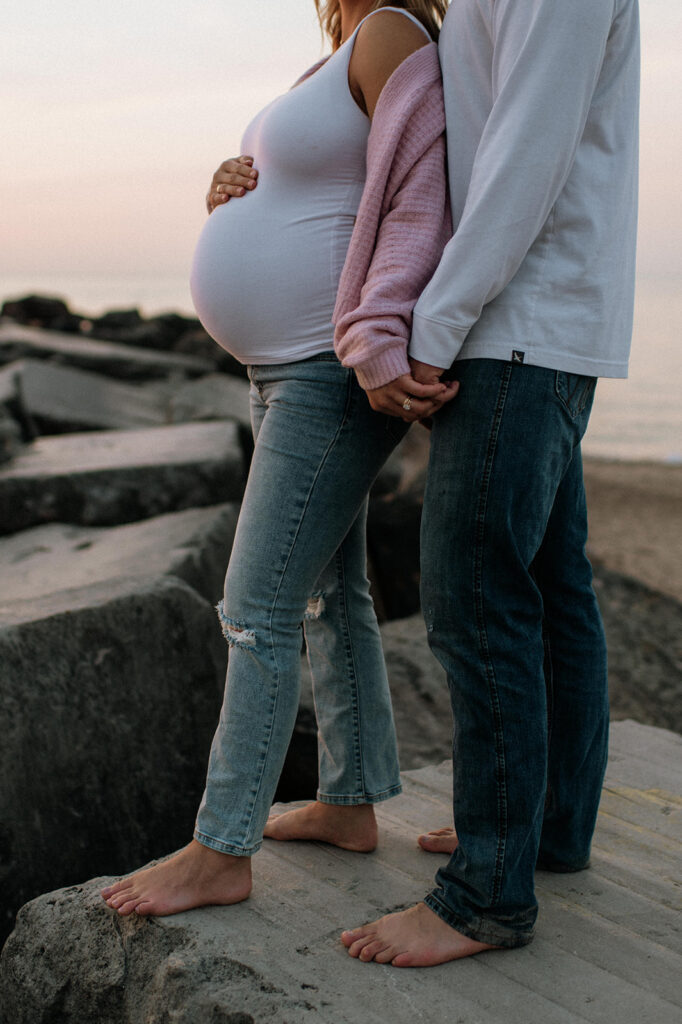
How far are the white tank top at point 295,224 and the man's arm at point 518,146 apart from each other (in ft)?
0.91

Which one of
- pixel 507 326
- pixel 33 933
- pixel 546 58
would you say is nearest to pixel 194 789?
pixel 33 933

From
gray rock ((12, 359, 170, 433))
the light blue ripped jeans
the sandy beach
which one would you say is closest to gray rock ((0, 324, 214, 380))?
gray rock ((12, 359, 170, 433))

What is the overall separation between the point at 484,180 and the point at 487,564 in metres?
0.58

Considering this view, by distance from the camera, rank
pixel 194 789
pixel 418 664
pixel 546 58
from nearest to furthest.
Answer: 1. pixel 546 58
2. pixel 194 789
3. pixel 418 664

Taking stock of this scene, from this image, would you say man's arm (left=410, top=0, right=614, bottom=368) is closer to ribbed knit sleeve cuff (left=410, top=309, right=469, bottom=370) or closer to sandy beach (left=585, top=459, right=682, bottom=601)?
ribbed knit sleeve cuff (left=410, top=309, right=469, bottom=370)

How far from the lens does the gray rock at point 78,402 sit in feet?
20.7

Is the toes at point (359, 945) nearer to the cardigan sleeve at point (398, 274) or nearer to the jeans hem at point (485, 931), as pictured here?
the jeans hem at point (485, 931)

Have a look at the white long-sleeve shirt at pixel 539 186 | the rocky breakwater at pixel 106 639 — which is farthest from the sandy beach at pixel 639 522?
the white long-sleeve shirt at pixel 539 186

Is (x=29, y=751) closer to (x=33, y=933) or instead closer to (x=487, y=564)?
(x=33, y=933)

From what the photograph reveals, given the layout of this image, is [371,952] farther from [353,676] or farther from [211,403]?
[211,403]

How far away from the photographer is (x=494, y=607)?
1584mm

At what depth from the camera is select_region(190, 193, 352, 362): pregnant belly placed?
1733 millimetres

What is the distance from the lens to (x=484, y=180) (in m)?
1.48

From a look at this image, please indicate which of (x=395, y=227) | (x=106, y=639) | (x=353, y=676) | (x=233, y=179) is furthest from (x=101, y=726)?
(x=395, y=227)
